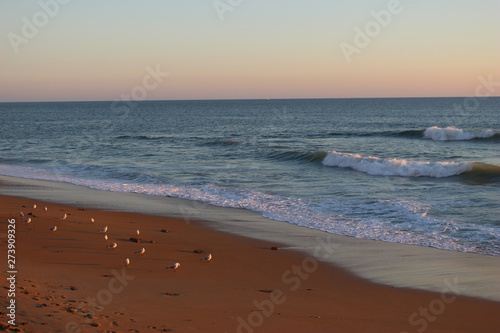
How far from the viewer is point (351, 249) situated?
10.3 meters

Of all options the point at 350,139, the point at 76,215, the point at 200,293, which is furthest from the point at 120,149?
the point at 200,293

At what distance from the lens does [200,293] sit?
7.49 m

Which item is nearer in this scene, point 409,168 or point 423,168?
point 423,168

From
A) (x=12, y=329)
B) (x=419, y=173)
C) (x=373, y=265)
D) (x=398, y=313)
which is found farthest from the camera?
(x=419, y=173)

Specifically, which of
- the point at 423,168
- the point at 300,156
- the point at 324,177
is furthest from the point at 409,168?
the point at 300,156

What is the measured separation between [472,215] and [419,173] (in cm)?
929

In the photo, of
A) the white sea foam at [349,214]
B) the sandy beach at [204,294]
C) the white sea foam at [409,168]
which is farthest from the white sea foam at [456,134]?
the sandy beach at [204,294]

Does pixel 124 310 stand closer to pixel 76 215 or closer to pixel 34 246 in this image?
pixel 34 246

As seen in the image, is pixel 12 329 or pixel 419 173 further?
pixel 419 173

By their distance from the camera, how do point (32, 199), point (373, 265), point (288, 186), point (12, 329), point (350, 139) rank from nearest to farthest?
1. point (12, 329)
2. point (373, 265)
3. point (32, 199)
4. point (288, 186)
5. point (350, 139)

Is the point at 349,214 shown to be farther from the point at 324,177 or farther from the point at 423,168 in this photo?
the point at 423,168

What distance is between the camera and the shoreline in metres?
8.37

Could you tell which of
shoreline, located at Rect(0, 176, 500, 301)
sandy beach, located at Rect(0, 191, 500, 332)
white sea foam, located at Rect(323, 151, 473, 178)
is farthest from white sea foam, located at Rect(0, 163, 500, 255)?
white sea foam, located at Rect(323, 151, 473, 178)

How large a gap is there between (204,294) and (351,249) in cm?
390
